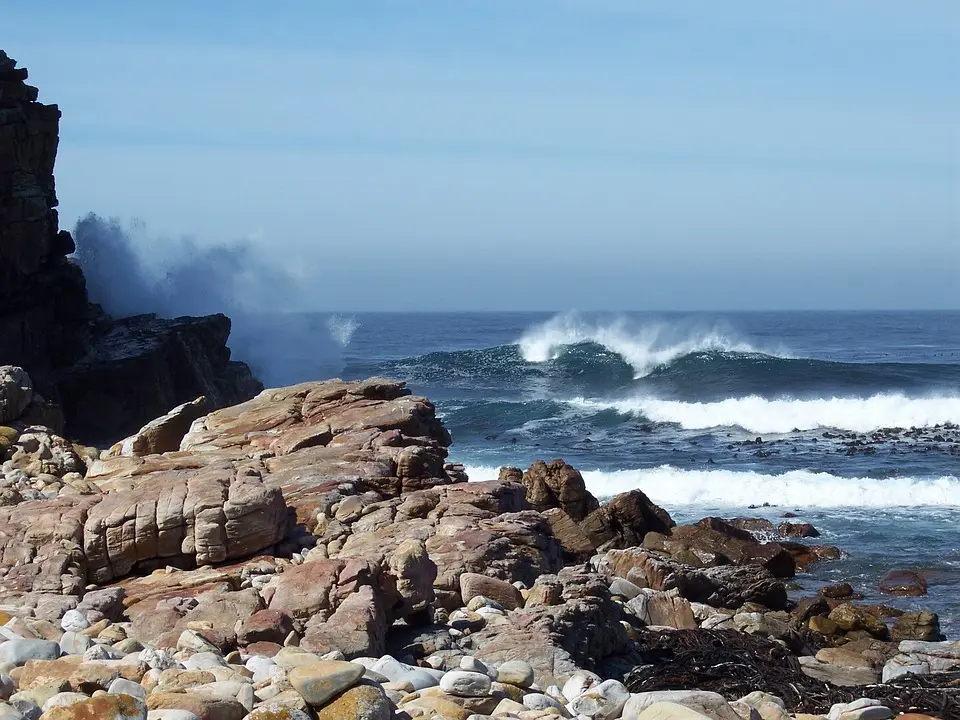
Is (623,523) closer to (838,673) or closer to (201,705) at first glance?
(838,673)

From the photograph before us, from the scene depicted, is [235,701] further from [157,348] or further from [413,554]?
[157,348]

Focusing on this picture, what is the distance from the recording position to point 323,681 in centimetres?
532

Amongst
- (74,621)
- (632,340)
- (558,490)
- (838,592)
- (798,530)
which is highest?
(632,340)

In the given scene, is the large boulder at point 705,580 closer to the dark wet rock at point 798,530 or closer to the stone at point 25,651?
the dark wet rock at point 798,530

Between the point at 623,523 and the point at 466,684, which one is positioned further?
the point at 623,523

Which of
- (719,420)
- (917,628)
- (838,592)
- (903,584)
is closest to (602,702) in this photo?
(917,628)

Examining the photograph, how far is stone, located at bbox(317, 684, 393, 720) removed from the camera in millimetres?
5199

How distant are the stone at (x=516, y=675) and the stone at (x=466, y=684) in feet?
1.65

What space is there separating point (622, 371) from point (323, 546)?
36113mm

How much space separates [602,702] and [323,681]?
1.79 metres

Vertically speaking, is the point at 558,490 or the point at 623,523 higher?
the point at 558,490

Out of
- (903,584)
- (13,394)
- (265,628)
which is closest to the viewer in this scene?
(265,628)

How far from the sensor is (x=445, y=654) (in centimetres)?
747

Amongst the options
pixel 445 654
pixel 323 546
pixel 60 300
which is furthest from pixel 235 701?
pixel 60 300
